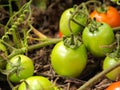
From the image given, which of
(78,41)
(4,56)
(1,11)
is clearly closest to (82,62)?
(78,41)

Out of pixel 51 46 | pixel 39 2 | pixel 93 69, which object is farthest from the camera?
pixel 39 2

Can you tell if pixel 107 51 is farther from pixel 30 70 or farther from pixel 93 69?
pixel 30 70

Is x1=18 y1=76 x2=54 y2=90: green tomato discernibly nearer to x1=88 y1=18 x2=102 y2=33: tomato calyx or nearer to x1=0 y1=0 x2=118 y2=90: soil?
x1=0 y1=0 x2=118 y2=90: soil

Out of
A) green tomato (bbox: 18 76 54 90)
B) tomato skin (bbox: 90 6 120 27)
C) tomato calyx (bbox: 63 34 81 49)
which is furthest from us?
tomato skin (bbox: 90 6 120 27)

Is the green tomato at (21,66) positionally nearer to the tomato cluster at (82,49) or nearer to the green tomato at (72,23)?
the tomato cluster at (82,49)

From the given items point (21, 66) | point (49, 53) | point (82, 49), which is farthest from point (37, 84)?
point (49, 53)

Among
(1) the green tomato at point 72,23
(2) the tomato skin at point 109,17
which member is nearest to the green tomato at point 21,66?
(1) the green tomato at point 72,23

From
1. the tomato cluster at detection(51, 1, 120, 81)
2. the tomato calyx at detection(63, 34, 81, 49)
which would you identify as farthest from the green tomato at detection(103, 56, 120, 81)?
the tomato calyx at detection(63, 34, 81, 49)
